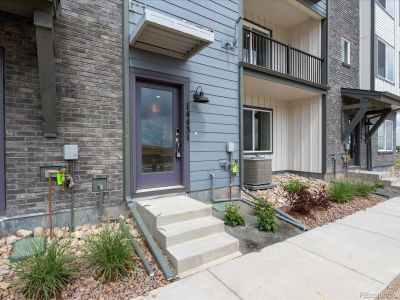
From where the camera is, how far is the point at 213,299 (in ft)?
7.04

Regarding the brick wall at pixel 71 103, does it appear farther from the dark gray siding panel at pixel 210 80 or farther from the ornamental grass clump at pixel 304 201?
the ornamental grass clump at pixel 304 201

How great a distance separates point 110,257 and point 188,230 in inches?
37.8

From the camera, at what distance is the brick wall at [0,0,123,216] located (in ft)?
9.82

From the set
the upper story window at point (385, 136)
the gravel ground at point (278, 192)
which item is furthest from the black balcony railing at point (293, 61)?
the upper story window at point (385, 136)

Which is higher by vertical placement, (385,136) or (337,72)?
(337,72)

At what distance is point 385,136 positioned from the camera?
10.9m

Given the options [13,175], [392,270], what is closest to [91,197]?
[13,175]

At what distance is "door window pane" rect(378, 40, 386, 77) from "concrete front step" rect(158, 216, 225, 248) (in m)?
10.6

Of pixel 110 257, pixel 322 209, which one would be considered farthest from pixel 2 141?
pixel 322 209

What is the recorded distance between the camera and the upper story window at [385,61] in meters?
9.84

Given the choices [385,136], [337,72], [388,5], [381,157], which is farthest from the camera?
[385,136]

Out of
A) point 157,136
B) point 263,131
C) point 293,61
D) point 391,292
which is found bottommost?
point 391,292

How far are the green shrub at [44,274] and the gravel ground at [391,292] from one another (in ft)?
9.66

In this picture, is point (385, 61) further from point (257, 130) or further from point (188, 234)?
point (188, 234)
